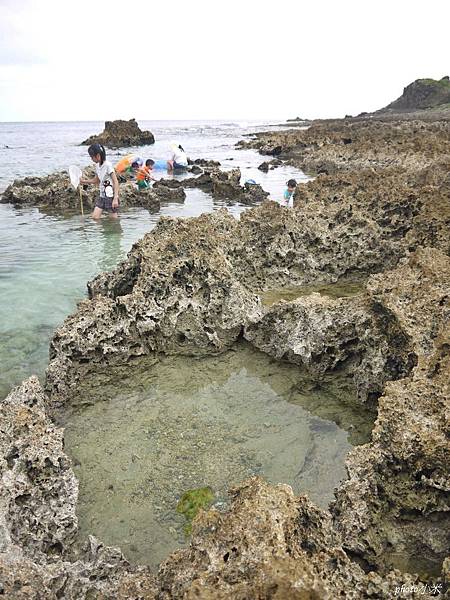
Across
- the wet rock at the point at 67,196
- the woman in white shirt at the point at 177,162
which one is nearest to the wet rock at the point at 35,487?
the wet rock at the point at 67,196

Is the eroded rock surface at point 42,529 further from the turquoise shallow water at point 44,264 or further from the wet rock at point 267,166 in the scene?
the wet rock at point 267,166

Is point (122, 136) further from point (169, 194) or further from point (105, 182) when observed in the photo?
point (105, 182)

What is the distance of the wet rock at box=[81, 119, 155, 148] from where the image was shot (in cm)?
5631

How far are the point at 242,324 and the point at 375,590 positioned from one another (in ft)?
11.9

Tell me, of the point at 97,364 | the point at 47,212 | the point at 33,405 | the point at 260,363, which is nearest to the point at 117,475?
the point at 33,405

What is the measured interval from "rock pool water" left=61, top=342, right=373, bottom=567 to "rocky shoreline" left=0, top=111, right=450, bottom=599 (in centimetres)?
23

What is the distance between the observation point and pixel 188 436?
4.33m

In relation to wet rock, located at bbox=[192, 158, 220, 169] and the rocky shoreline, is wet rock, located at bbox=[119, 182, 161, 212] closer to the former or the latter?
the rocky shoreline

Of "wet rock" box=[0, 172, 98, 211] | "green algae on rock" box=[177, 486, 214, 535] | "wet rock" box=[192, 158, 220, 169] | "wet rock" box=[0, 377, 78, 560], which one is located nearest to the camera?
"wet rock" box=[0, 377, 78, 560]

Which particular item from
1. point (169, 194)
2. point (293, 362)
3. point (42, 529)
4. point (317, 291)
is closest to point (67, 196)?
point (169, 194)

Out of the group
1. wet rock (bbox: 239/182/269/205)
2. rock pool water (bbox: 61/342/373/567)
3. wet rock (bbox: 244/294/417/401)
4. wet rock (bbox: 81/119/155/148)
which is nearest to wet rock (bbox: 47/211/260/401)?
rock pool water (bbox: 61/342/373/567)

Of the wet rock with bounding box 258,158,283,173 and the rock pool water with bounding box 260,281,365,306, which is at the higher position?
the wet rock with bounding box 258,158,283,173

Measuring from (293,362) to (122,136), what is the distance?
56331mm

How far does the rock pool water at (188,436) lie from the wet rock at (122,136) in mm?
55376
